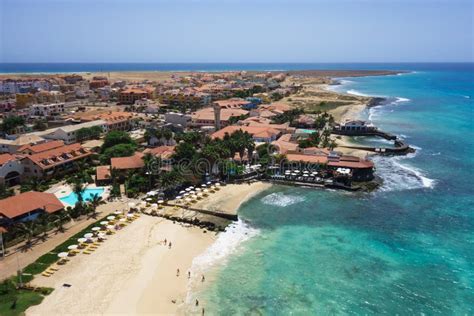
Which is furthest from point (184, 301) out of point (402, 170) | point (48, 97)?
point (48, 97)

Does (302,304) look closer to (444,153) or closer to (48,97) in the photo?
(444,153)

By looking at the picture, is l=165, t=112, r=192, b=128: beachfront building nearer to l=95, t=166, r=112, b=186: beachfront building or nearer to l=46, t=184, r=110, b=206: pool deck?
l=95, t=166, r=112, b=186: beachfront building

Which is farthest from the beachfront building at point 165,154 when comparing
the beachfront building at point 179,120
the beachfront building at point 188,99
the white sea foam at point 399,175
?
the beachfront building at point 188,99

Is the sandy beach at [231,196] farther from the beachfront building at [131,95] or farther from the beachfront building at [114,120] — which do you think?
the beachfront building at [131,95]

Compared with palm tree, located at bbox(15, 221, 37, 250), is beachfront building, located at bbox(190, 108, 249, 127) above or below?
above

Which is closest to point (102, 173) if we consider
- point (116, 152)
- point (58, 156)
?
point (116, 152)

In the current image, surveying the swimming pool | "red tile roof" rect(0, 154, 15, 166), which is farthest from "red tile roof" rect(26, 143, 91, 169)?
the swimming pool
